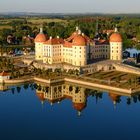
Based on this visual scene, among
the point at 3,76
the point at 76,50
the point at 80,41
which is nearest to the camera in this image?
the point at 3,76

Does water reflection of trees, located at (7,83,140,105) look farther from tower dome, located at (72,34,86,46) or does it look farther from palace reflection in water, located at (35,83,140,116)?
tower dome, located at (72,34,86,46)

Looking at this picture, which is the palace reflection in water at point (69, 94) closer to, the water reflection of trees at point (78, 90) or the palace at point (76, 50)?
the water reflection of trees at point (78, 90)

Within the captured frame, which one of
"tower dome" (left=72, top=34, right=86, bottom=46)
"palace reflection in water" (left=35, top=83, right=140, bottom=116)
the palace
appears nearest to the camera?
"palace reflection in water" (left=35, top=83, right=140, bottom=116)

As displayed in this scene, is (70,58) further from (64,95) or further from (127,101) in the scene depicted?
(127,101)

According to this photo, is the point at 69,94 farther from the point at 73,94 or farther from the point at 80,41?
the point at 80,41

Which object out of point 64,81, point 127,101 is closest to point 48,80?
point 64,81

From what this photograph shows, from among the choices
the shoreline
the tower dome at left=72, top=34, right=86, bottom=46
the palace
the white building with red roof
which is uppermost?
the tower dome at left=72, top=34, right=86, bottom=46

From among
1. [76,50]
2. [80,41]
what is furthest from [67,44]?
[80,41]

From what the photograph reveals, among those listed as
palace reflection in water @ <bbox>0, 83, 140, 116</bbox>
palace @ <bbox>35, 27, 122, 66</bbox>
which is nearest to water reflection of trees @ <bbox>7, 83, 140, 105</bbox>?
palace reflection in water @ <bbox>0, 83, 140, 116</bbox>

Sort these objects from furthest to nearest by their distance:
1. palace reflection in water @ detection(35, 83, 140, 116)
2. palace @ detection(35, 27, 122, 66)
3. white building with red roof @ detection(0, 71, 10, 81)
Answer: palace @ detection(35, 27, 122, 66) → white building with red roof @ detection(0, 71, 10, 81) → palace reflection in water @ detection(35, 83, 140, 116)
